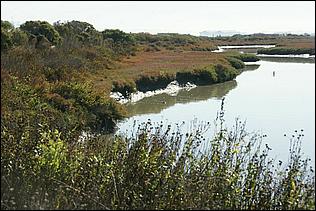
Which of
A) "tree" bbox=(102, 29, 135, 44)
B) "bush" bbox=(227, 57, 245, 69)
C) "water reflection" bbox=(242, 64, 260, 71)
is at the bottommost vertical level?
"water reflection" bbox=(242, 64, 260, 71)

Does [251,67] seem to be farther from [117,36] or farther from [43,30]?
[43,30]

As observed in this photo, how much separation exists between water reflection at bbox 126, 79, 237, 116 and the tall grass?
1159 centimetres

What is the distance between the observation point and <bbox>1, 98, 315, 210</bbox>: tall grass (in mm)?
3777

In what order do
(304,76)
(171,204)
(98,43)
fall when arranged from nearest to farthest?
(171,204) → (304,76) → (98,43)

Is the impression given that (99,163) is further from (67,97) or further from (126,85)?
(126,85)

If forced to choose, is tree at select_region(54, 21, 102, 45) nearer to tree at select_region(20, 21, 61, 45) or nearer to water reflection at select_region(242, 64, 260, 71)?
tree at select_region(20, 21, 61, 45)

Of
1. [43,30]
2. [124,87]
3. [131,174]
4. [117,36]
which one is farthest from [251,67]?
[131,174]

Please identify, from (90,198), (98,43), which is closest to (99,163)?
(90,198)

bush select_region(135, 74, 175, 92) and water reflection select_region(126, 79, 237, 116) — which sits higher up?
bush select_region(135, 74, 175, 92)

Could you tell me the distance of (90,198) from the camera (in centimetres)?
364

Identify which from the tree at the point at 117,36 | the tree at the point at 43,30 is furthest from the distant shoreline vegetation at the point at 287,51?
the tree at the point at 43,30

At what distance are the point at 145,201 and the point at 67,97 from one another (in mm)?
9847

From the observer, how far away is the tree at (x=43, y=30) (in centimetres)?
2288

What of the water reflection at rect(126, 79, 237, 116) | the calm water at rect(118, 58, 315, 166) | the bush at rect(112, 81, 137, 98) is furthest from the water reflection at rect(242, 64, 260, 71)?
the bush at rect(112, 81, 137, 98)
